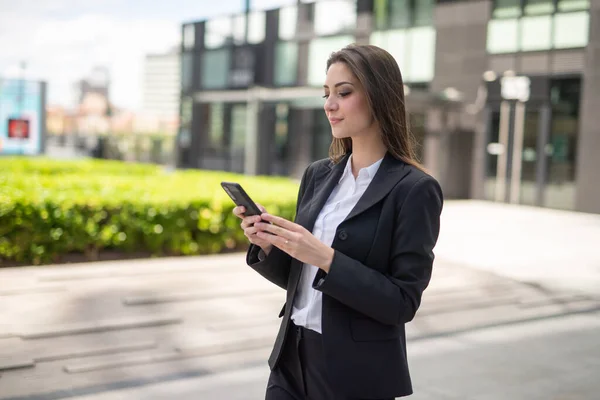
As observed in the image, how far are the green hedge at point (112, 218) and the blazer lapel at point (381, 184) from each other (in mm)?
7172

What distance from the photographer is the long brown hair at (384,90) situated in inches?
84.3

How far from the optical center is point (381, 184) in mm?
2184

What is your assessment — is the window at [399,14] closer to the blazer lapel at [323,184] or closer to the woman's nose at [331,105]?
the blazer lapel at [323,184]

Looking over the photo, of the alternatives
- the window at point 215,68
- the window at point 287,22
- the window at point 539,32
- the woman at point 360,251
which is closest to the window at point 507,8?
the window at point 539,32

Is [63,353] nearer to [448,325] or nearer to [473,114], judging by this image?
[448,325]

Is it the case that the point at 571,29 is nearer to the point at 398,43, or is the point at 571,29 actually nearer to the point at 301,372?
the point at 398,43

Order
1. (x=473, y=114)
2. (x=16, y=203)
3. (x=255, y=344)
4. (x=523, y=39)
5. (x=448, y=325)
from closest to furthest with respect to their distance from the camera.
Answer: (x=255, y=344) → (x=448, y=325) → (x=16, y=203) → (x=523, y=39) → (x=473, y=114)

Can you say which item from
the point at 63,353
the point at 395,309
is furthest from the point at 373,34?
the point at 395,309

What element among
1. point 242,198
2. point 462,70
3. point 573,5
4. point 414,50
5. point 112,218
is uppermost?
point 573,5

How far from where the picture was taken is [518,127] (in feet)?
65.6

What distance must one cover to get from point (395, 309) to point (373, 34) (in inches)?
926

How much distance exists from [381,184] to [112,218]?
757cm

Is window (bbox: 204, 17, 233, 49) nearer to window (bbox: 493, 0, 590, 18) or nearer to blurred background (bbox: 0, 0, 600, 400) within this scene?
blurred background (bbox: 0, 0, 600, 400)

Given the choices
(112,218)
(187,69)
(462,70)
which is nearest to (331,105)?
(112,218)
